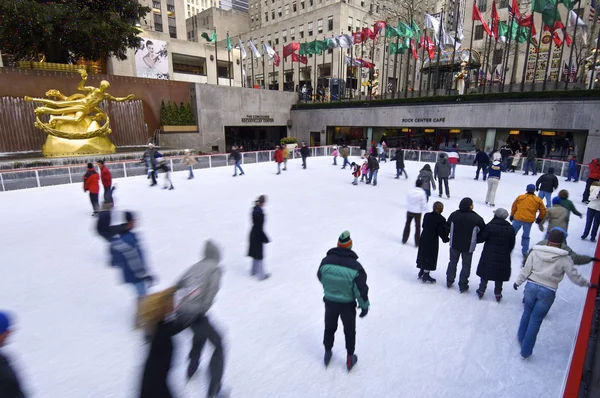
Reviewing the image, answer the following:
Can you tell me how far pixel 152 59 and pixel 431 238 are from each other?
4089 centimetres

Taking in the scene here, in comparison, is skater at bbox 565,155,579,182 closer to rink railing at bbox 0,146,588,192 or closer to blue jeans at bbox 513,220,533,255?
rink railing at bbox 0,146,588,192

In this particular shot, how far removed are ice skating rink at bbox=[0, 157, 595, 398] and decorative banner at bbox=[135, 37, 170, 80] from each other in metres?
33.7

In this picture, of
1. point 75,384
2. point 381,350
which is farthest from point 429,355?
point 75,384

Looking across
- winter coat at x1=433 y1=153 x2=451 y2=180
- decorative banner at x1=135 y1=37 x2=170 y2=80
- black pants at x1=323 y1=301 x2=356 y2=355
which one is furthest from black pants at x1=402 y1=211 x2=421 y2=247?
decorative banner at x1=135 y1=37 x2=170 y2=80

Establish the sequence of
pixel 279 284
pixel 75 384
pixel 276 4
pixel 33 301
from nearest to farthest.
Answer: pixel 75 384
pixel 33 301
pixel 279 284
pixel 276 4

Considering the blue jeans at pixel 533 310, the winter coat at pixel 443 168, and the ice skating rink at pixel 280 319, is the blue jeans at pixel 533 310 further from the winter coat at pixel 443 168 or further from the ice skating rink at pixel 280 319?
the winter coat at pixel 443 168

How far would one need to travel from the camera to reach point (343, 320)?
3109 millimetres

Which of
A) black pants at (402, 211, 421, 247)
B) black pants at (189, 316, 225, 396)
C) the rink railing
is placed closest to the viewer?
black pants at (189, 316, 225, 396)

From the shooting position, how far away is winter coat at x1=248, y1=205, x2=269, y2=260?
Answer: 4.80 m

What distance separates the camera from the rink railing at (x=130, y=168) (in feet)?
38.3

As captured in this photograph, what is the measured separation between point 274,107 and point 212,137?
7294 mm

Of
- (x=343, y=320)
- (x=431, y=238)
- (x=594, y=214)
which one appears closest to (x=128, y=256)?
(x=343, y=320)

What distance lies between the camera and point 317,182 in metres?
13.1

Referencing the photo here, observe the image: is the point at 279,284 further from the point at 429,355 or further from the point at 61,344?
the point at 61,344
